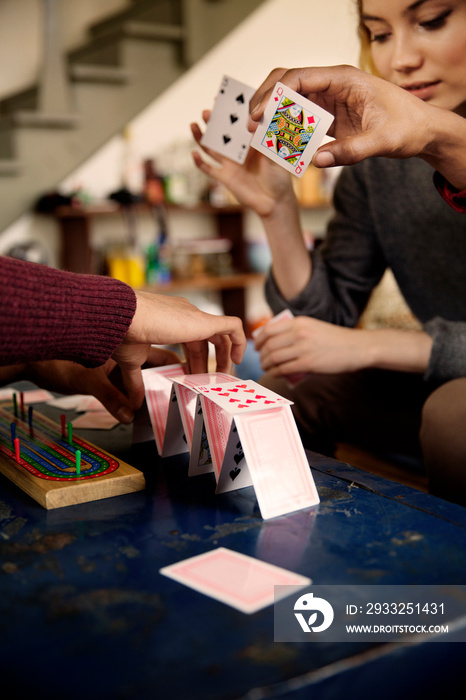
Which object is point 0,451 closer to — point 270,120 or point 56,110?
point 270,120

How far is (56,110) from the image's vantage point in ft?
12.9

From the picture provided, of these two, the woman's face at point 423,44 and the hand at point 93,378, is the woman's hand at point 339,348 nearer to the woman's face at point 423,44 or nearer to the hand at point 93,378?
the hand at point 93,378

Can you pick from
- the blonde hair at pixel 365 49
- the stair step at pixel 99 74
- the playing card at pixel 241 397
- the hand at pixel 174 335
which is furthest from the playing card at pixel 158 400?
the stair step at pixel 99 74

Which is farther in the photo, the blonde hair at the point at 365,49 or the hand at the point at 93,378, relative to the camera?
the blonde hair at the point at 365,49

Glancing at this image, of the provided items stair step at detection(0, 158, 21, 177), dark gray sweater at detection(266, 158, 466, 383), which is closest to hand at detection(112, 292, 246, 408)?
dark gray sweater at detection(266, 158, 466, 383)

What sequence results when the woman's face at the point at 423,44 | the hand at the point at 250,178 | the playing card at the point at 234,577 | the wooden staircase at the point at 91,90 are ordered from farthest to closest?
the wooden staircase at the point at 91,90 → the hand at the point at 250,178 → the woman's face at the point at 423,44 → the playing card at the point at 234,577

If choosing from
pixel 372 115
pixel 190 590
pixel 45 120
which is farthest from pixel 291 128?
pixel 45 120

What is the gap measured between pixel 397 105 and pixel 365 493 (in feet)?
2.04

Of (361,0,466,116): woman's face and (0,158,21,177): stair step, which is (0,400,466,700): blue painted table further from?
(0,158,21,177): stair step

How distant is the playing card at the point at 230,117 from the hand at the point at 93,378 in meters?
0.60

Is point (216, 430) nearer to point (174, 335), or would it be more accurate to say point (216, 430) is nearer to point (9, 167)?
point (174, 335)

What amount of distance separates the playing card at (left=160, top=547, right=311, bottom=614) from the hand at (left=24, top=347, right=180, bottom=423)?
52cm

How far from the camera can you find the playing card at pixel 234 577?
0.74m

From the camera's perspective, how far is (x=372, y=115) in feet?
3.61
